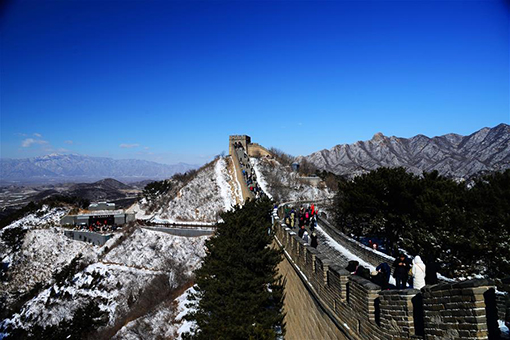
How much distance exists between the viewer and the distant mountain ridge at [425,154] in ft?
268

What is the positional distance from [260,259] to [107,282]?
89.9 feet

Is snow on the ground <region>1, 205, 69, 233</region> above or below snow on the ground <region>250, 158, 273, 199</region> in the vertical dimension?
below

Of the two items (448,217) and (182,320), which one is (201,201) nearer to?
(182,320)

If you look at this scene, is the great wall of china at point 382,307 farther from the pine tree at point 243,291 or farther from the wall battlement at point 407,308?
the pine tree at point 243,291

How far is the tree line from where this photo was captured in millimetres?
11883

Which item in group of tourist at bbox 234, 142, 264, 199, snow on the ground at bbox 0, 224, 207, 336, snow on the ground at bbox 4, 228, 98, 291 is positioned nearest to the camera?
snow on the ground at bbox 0, 224, 207, 336

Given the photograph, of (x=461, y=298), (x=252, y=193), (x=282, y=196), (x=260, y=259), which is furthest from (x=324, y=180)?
(x=461, y=298)

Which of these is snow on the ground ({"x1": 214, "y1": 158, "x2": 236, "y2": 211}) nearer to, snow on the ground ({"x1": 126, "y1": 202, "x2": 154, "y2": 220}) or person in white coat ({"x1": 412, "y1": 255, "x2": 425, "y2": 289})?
snow on the ground ({"x1": 126, "y1": 202, "x2": 154, "y2": 220})

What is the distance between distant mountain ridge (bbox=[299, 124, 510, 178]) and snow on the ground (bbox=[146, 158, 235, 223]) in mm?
34319

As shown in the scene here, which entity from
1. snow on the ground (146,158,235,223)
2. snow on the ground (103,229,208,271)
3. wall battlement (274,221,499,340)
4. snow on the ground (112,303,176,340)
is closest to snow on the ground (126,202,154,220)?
snow on the ground (146,158,235,223)

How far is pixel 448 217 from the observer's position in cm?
1335

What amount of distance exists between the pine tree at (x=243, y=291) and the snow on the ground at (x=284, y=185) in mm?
28228

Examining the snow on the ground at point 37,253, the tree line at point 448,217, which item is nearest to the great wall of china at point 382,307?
the tree line at point 448,217

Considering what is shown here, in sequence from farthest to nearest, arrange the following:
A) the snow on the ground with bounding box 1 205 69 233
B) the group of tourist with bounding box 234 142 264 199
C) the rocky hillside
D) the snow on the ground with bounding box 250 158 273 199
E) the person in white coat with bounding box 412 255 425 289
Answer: the snow on the ground with bounding box 1 205 69 233 → the snow on the ground with bounding box 250 158 273 199 → the group of tourist with bounding box 234 142 264 199 → the rocky hillside → the person in white coat with bounding box 412 255 425 289
